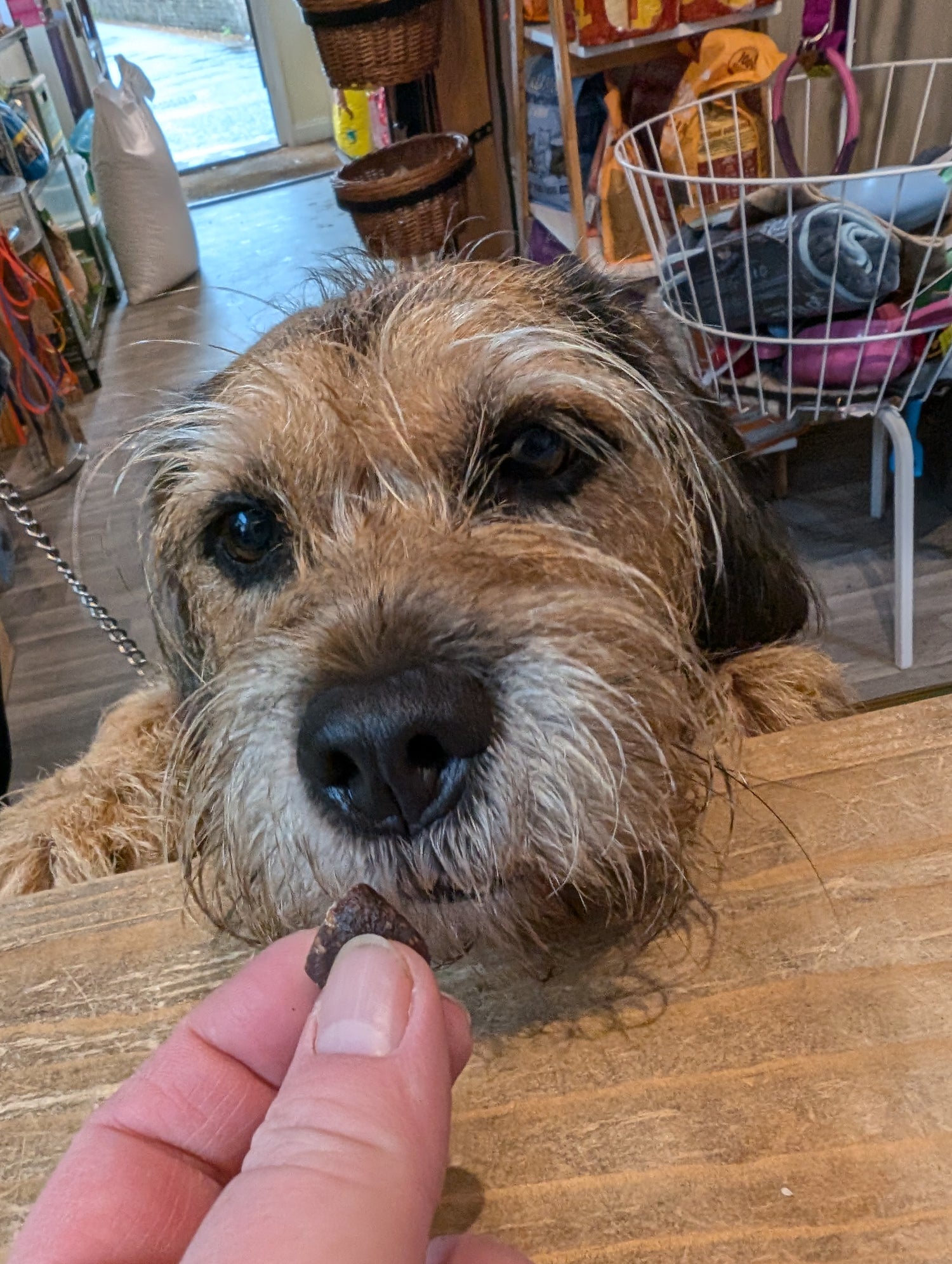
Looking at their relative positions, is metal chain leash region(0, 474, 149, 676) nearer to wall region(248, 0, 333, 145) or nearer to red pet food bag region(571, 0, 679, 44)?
red pet food bag region(571, 0, 679, 44)

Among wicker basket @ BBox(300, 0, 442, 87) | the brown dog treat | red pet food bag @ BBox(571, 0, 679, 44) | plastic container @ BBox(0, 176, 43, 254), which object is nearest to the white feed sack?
plastic container @ BBox(0, 176, 43, 254)

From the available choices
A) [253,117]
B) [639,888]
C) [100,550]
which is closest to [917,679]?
[639,888]

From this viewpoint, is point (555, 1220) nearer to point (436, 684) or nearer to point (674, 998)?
point (674, 998)

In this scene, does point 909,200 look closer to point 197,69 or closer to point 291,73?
point 291,73

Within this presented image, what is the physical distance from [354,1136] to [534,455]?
3.12 feet

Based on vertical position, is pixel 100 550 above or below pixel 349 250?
below

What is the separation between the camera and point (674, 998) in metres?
0.69

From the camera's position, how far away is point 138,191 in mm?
6871

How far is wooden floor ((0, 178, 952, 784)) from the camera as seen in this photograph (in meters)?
3.03

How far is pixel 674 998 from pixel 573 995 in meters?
0.09

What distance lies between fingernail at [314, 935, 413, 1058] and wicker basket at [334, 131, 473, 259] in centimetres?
389

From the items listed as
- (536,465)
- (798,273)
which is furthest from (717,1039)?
(798,273)

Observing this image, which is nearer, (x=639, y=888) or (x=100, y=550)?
(x=639, y=888)

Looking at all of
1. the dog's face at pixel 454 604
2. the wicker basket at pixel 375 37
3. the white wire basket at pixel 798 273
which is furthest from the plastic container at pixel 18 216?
the dog's face at pixel 454 604
